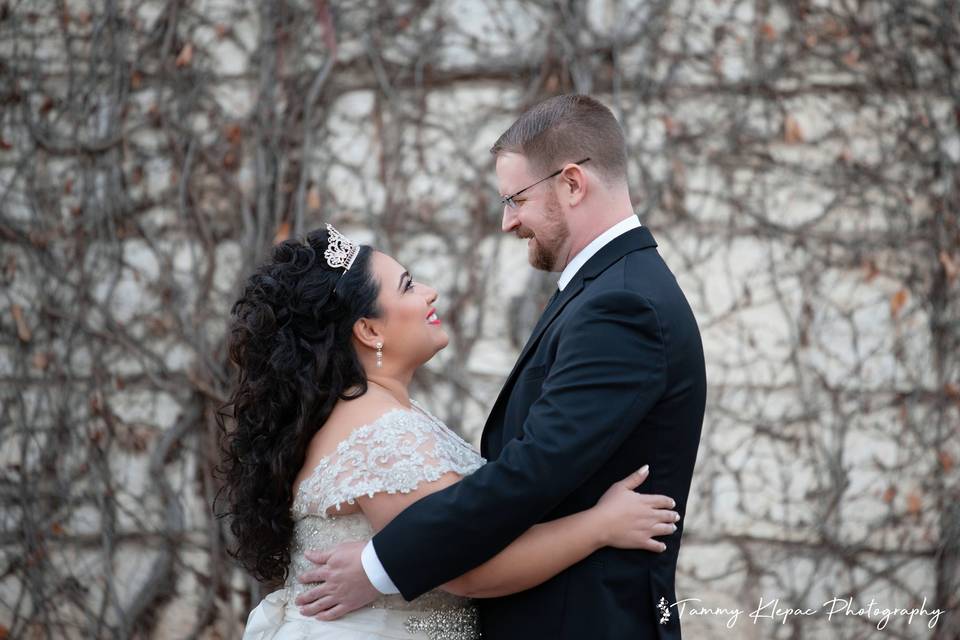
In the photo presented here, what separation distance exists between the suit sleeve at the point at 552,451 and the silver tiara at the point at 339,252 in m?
0.69

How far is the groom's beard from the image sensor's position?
2.50 meters

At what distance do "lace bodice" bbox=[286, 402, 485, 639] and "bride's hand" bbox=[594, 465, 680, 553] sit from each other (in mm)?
402

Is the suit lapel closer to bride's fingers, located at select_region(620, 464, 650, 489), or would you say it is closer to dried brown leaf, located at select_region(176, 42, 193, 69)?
bride's fingers, located at select_region(620, 464, 650, 489)

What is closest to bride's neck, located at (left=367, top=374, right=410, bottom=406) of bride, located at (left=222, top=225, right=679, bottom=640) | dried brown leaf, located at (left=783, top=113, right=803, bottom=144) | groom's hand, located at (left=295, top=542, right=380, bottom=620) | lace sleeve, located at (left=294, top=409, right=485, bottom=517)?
bride, located at (left=222, top=225, right=679, bottom=640)

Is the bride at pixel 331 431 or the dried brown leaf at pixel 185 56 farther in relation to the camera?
the dried brown leaf at pixel 185 56

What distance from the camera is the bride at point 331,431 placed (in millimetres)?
2361

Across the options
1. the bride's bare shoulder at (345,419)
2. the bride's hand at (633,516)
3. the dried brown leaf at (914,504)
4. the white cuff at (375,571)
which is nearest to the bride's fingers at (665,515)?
the bride's hand at (633,516)

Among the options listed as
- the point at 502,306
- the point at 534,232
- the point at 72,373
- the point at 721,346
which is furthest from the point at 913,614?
the point at 72,373

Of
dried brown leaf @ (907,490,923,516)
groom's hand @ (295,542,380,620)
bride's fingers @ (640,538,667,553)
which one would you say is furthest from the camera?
dried brown leaf @ (907,490,923,516)

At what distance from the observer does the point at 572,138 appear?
8.09 feet

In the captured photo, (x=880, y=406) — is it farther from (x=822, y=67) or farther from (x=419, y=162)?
(x=419, y=162)

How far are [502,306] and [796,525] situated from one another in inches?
63.6

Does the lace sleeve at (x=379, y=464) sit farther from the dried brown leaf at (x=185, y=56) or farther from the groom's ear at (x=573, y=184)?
the dried brown leaf at (x=185, y=56)

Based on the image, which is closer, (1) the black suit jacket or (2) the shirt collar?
(1) the black suit jacket
